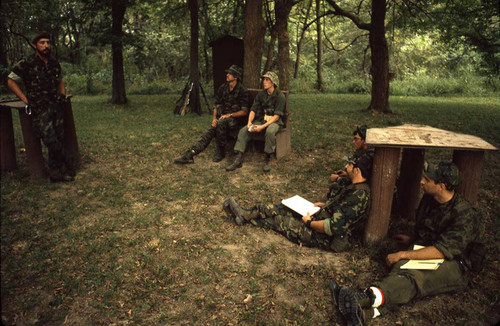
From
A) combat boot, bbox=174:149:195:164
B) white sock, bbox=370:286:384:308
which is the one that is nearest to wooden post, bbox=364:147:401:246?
white sock, bbox=370:286:384:308

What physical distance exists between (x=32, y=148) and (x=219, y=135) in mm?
3111

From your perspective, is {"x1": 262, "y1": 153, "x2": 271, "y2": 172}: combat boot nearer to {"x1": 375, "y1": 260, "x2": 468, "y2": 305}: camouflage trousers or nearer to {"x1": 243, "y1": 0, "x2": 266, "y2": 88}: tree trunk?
{"x1": 243, "y1": 0, "x2": 266, "y2": 88}: tree trunk

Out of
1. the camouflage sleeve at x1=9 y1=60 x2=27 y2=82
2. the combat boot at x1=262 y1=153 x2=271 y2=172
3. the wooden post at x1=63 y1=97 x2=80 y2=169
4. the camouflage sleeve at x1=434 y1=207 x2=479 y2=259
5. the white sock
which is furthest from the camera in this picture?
Answer: the combat boot at x1=262 y1=153 x2=271 y2=172

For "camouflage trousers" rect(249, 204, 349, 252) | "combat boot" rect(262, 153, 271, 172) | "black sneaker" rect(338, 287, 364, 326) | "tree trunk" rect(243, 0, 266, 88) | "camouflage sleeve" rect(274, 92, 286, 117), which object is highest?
"tree trunk" rect(243, 0, 266, 88)

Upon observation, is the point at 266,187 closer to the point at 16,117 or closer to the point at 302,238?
the point at 302,238

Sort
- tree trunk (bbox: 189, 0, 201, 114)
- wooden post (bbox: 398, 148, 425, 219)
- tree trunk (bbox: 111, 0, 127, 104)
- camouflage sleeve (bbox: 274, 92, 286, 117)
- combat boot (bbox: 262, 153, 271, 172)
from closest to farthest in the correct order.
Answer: wooden post (bbox: 398, 148, 425, 219) → combat boot (bbox: 262, 153, 271, 172) → camouflage sleeve (bbox: 274, 92, 286, 117) → tree trunk (bbox: 189, 0, 201, 114) → tree trunk (bbox: 111, 0, 127, 104)

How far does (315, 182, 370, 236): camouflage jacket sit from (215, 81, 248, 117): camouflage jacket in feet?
11.8

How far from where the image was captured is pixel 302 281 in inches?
131

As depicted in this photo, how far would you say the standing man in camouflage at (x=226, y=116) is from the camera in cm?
663

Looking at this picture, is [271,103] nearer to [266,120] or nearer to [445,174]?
[266,120]

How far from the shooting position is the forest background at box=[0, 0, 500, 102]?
39.1ft

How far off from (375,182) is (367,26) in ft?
30.3

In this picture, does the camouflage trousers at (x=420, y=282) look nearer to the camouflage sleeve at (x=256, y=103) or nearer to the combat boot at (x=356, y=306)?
the combat boot at (x=356, y=306)

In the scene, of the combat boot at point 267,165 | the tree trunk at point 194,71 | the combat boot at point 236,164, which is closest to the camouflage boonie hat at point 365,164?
the combat boot at point 267,165
